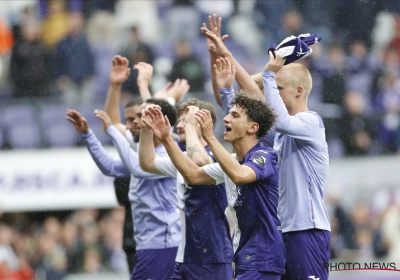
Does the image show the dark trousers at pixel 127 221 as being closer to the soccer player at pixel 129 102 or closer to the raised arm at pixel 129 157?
the soccer player at pixel 129 102

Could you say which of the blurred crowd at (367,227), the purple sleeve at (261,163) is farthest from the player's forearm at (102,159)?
the blurred crowd at (367,227)

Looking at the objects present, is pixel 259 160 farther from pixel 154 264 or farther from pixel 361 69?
pixel 361 69

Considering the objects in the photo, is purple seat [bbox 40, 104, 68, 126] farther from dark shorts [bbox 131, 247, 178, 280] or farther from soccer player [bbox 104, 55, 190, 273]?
dark shorts [bbox 131, 247, 178, 280]


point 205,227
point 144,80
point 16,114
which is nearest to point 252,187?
point 205,227

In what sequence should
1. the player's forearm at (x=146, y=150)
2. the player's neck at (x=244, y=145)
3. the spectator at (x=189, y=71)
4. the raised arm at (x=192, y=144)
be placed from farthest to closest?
1. the spectator at (x=189, y=71)
2. the player's forearm at (x=146, y=150)
3. the raised arm at (x=192, y=144)
4. the player's neck at (x=244, y=145)

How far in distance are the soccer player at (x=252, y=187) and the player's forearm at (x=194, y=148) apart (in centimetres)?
48

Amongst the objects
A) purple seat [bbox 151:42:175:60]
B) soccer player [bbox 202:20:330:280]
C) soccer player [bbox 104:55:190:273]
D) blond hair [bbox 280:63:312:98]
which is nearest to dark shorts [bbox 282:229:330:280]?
soccer player [bbox 202:20:330:280]

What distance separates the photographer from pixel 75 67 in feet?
47.0

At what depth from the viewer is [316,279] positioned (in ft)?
18.6

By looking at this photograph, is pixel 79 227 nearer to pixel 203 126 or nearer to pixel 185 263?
pixel 185 263

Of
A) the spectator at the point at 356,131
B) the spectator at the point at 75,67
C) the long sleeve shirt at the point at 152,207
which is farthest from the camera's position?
the spectator at the point at 75,67

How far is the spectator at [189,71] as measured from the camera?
46.0 feet

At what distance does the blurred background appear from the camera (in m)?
13.1

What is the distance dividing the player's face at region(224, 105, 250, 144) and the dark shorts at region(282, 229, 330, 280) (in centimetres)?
87
